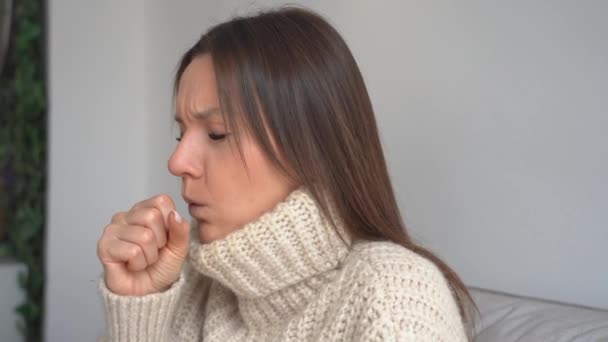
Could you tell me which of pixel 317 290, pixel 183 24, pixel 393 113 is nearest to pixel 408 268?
pixel 317 290

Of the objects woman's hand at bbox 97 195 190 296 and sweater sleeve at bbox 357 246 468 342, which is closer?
sweater sleeve at bbox 357 246 468 342

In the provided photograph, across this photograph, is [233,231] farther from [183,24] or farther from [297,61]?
[183,24]

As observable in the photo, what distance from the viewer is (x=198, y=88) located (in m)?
0.72

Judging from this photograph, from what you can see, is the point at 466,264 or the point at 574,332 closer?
the point at 574,332

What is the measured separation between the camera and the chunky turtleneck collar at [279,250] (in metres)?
0.67

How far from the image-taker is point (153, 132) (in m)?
1.91

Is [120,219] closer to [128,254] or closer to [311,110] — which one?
[128,254]

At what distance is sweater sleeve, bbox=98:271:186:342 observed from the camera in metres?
0.75

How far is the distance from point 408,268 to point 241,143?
0.25 meters

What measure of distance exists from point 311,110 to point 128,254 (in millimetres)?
302

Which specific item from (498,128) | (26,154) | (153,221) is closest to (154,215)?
(153,221)

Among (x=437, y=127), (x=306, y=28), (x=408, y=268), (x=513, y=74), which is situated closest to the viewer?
(x=408, y=268)

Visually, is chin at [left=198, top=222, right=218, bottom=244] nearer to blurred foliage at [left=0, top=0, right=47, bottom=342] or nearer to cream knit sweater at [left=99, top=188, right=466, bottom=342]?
cream knit sweater at [left=99, top=188, right=466, bottom=342]

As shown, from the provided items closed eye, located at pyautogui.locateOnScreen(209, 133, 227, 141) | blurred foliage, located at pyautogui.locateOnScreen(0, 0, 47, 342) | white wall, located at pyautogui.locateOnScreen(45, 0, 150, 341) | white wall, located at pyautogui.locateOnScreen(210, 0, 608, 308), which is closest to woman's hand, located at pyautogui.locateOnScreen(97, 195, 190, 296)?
closed eye, located at pyautogui.locateOnScreen(209, 133, 227, 141)
